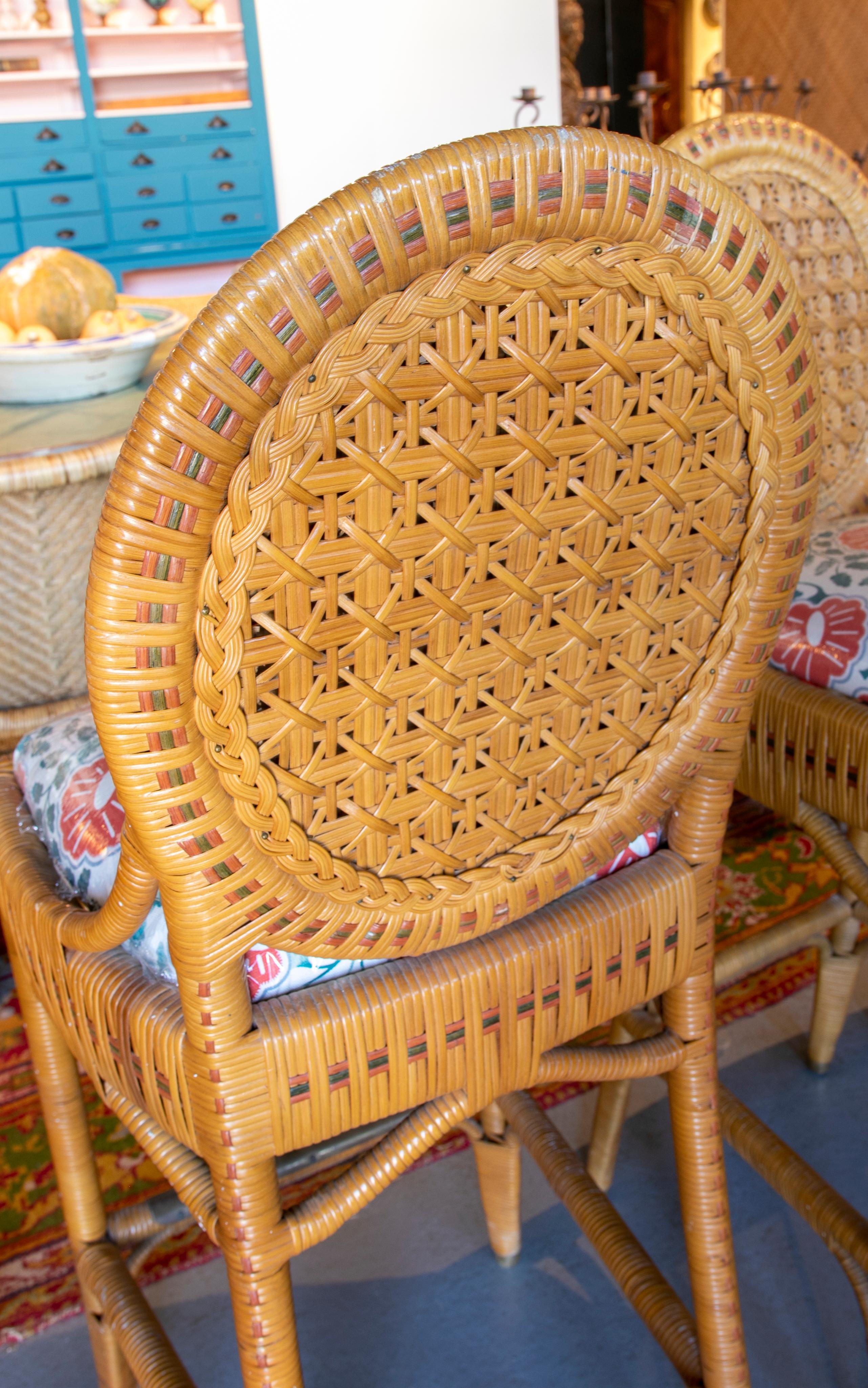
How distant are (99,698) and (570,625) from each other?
24 cm

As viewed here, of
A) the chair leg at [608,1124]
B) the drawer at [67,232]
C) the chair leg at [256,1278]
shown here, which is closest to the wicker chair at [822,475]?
the chair leg at [608,1124]

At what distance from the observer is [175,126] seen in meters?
4.32

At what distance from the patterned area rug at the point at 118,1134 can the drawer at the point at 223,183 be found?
11.9 ft

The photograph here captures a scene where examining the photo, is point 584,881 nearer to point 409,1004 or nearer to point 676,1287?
point 409,1004

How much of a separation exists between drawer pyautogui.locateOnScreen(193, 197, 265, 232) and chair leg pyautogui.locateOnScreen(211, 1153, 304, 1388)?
4.50 metres

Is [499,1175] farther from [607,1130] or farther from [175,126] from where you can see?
[175,126]

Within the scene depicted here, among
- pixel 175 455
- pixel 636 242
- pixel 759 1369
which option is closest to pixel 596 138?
pixel 636 242

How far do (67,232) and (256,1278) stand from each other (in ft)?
14.5

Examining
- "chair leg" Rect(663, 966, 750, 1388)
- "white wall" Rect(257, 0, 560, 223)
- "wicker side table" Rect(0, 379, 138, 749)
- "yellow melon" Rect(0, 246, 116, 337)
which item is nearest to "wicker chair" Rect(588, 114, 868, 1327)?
"chair leg" Rect(663, 966, 750, 1388)

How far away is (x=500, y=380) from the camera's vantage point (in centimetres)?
48

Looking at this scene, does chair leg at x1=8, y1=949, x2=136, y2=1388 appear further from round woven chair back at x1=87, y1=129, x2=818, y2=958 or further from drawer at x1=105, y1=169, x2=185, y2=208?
drawer at x1=105, y1=169, x2=185, y2=208

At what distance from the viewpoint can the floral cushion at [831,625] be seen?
1.05 meters

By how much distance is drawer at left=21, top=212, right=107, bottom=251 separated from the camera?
424 centimetres

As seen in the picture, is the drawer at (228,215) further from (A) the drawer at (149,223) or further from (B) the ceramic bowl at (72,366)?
(B) the ceramic bowl at (72,366)
